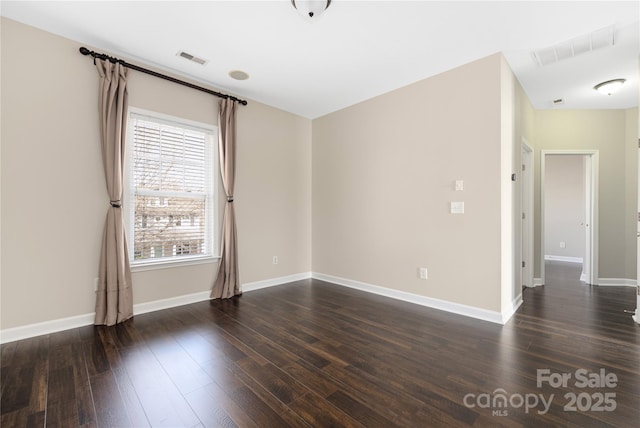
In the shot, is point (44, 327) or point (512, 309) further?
point (512, 309)

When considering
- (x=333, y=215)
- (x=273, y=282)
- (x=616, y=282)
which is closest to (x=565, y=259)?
(x=616, y=282)

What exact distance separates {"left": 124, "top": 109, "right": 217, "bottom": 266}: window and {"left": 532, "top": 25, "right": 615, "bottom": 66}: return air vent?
4.01m

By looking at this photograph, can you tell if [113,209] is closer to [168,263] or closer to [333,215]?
[168,263]

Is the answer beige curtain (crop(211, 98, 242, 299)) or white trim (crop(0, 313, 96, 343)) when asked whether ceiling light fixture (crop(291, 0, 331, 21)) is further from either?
white trim (crop(0, 313, 96, 343))

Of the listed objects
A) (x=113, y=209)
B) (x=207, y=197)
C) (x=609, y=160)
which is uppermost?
(x=609, y=160)

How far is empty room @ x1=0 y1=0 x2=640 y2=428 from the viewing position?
192 cm

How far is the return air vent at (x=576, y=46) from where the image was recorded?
8.86 feet

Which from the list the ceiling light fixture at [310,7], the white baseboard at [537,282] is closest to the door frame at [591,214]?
the white baseboard at [537,282]

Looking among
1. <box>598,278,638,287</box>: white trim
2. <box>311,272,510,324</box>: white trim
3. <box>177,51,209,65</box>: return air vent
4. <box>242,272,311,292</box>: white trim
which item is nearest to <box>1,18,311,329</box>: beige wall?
<box>177,51,209,65</box>: return air vent

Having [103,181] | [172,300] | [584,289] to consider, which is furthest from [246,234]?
[584,289]

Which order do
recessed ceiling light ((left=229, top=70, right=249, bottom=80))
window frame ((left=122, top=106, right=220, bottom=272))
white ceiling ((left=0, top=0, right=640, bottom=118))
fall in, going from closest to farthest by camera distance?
white ceiling ((left=0, top=0, right=640, bottom=118)) < window frame ((left=122, top=106, right=220, bottom=272)) < recessed ceiling light ((left=229, top=70, right=249, bottom=80))

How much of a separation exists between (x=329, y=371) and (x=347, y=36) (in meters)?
2.97

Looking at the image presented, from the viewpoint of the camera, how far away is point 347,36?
9.18 feet

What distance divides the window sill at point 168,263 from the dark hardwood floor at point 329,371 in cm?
54
